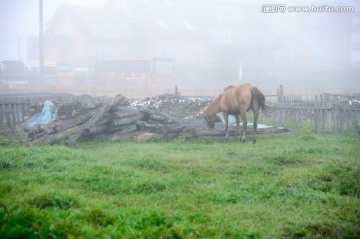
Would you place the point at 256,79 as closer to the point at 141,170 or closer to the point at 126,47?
the point at 126,47

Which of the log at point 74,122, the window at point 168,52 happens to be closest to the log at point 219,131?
the log at point 74,122

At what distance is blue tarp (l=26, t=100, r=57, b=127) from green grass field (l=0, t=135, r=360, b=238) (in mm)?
5371

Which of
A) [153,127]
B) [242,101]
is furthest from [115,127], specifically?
[242,101]

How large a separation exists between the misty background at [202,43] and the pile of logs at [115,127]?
30.0m

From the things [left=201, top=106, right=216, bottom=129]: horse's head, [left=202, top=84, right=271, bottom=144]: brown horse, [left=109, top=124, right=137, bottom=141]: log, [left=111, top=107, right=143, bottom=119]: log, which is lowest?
[left=109, top=124, right=137, bottom=141]: log

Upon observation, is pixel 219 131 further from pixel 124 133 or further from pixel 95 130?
pixel 95 130

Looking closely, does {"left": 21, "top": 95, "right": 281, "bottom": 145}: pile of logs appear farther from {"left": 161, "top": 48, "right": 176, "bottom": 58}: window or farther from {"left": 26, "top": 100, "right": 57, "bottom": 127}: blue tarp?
{"left": 161, "top": 48, "right": 176, "bottom": 58}: window

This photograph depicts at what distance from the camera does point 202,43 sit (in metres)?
57.5

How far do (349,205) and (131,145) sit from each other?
741 centimetres

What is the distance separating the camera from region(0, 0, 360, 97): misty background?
50750 millimetres

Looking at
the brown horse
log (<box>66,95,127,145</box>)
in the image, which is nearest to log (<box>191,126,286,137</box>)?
the brown horse

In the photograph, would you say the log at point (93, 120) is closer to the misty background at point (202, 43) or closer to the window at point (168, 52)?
the misty background at point (202, 43)

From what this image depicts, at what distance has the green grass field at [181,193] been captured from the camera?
5.11 m

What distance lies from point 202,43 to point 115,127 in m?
45.7
